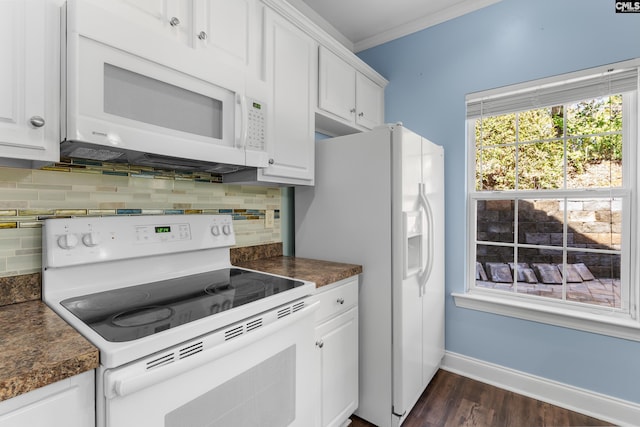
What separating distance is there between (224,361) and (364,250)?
3.47 ft

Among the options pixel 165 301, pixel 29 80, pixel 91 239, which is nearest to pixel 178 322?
pixel 165 301

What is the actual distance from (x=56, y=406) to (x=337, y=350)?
1.21m

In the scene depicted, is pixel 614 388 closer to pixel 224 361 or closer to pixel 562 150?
pixel 562 150

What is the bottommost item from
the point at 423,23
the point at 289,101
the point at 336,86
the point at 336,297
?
the point at 336,297

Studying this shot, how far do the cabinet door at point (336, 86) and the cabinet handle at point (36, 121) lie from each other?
1.45m

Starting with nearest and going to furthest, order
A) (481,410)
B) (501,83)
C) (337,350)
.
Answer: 1. (337,350)
2. (481,410)
3. (501,83)

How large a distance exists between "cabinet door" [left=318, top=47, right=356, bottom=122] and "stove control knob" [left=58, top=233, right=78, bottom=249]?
4.91 feet

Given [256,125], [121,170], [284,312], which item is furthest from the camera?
[256,125]

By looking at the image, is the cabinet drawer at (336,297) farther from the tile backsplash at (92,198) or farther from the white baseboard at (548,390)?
the white baseboard at (548,390)

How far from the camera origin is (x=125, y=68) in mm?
1098

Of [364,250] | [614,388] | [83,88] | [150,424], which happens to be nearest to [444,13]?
[364,250]

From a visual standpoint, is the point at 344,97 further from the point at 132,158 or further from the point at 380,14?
the point at 132,158

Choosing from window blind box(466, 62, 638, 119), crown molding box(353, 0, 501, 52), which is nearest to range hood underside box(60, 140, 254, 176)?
window blind box(466, 62, 638, 119)

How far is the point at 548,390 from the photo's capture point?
6.77 ft
